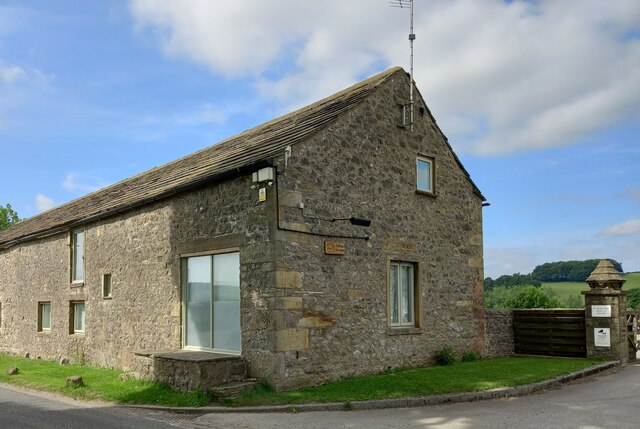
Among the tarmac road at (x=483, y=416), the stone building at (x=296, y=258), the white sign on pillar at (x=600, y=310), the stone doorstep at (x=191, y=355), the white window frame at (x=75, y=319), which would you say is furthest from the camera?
the white window frame at (x=75, y=319)

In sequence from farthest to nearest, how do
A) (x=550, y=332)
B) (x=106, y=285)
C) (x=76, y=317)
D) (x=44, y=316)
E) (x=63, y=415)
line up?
(x=44, y=316), (x=76, y=317), (x=550, y=332), (x=106, y=285), (x=63, y=415)

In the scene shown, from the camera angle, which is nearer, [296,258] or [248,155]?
[296,258]

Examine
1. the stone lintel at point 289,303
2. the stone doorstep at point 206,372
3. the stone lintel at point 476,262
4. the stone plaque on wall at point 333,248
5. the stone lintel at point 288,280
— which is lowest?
the stone doorstep at point 206,372

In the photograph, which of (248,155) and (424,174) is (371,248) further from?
(248,155)

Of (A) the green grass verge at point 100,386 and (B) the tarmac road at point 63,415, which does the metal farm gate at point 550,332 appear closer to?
(A) the green grass verge at point 100,386

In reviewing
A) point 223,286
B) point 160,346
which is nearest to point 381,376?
point 223,286

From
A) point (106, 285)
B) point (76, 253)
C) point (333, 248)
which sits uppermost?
point (76, 253)

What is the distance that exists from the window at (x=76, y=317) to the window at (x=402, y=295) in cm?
→ 956

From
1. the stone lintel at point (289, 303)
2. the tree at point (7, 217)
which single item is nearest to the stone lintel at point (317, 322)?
the stone lintel at point (289, 303)

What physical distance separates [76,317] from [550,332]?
14.1m

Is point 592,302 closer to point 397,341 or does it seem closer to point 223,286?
point 397,341

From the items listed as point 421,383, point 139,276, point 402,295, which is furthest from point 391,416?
point 139,276

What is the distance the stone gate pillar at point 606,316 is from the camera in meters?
15.8

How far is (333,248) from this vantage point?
12219 mm
